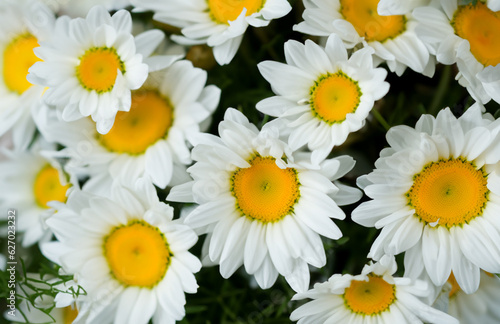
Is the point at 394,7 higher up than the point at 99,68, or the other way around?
the point at 394,7

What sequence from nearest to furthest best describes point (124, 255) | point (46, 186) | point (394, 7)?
point (394, 7) → point (124, 255) → point (46, 186)

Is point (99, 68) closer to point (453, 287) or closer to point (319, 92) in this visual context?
point (319, 92)

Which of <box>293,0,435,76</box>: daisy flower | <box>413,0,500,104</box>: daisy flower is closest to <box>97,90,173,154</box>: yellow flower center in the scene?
<box>293,0,435,76</box>: daisy flower

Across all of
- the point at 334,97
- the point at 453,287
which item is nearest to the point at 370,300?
the point at 453,287

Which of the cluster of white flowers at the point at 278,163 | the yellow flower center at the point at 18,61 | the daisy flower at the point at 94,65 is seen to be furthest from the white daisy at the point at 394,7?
the yellow flower center at the point at 18,61

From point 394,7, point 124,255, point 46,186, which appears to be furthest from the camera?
point 46,186

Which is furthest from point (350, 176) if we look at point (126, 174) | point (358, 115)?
point (126, 174)

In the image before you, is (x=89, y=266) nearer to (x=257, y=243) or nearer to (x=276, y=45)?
(x=257, y=243)
